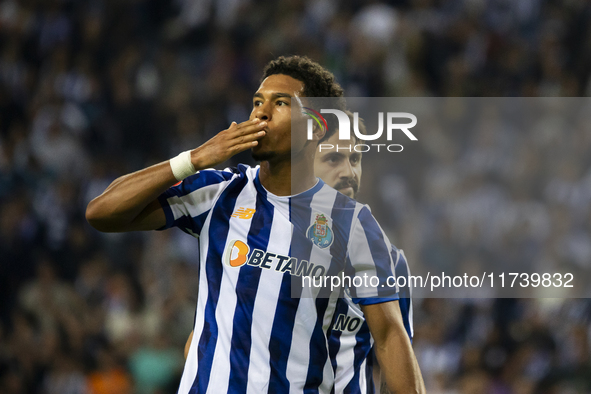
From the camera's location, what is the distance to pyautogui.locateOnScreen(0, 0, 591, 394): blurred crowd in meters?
5.26

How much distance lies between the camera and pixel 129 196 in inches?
105

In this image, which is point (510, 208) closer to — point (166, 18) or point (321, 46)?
point (321, 46)

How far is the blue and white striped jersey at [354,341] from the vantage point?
2922 mm

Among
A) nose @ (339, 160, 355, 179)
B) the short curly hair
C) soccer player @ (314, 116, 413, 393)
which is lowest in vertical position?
soccer player @ (314, 116, 413, 393)

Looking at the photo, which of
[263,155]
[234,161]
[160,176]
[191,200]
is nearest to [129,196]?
[160,176]

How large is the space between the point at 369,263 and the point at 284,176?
0.54 meters

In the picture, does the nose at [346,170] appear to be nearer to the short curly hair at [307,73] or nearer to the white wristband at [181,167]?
the short curly hair at [307,73]

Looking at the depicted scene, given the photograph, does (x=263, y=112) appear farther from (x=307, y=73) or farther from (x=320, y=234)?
(x=320, y=234)

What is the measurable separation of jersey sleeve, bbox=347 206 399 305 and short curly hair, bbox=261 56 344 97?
1.97 ft

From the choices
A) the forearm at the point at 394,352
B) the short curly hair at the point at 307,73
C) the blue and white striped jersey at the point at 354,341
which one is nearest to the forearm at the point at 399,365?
the forearm at the point at 394,352

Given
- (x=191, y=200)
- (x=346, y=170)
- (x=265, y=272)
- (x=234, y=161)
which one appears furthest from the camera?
(x=234, y=161)

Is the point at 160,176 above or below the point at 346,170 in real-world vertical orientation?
below

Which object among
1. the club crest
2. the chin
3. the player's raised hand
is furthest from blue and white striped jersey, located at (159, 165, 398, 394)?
the player's raised hand

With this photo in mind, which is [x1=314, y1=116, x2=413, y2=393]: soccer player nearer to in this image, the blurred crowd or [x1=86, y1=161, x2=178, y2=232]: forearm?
the blurred crowd
